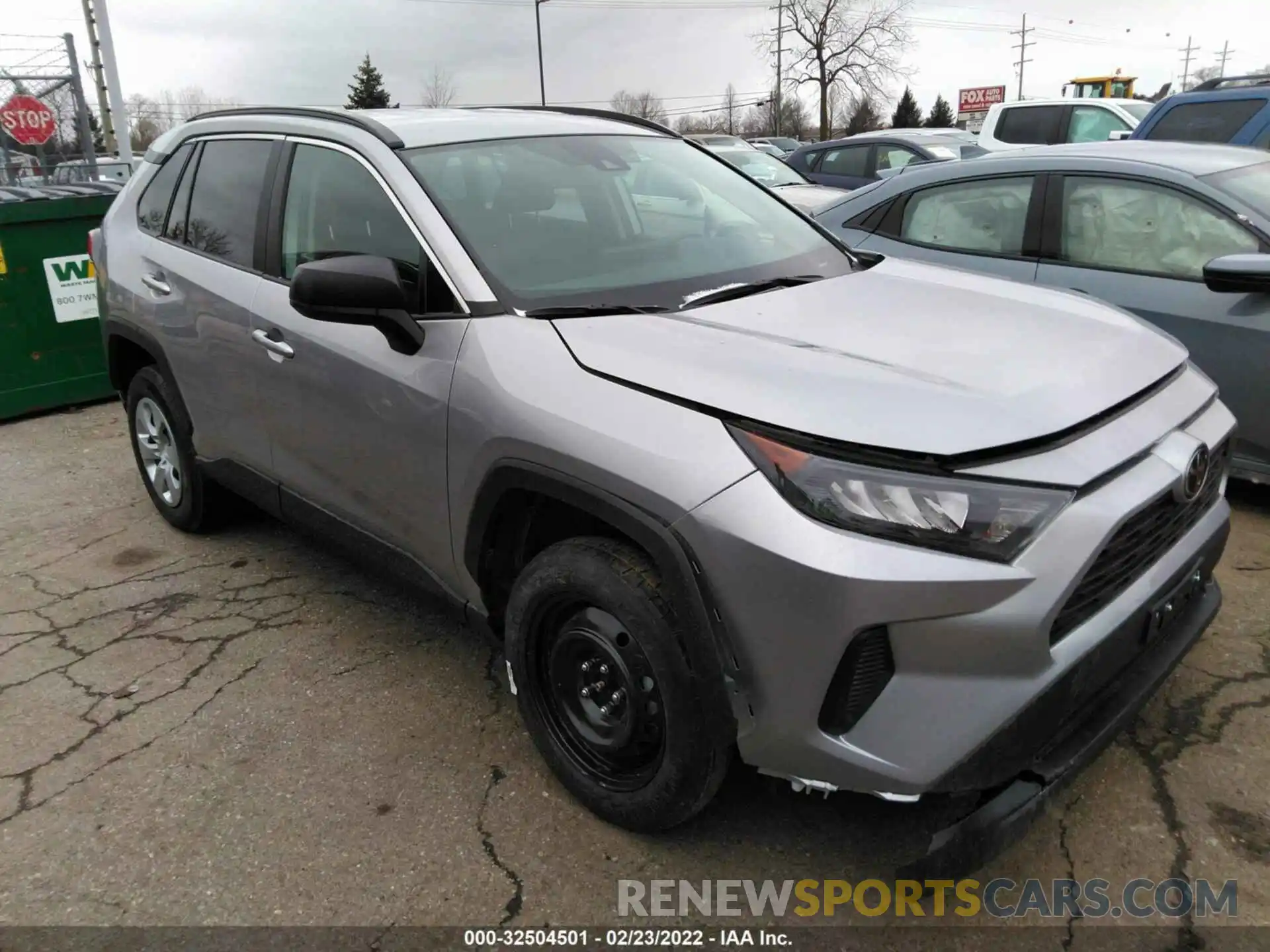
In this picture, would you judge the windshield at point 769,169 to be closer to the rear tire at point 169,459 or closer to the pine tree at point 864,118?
the rear tire at point 169,459

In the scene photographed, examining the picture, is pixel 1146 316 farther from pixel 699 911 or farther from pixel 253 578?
pixel 253 578

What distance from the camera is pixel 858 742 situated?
1.92 metres

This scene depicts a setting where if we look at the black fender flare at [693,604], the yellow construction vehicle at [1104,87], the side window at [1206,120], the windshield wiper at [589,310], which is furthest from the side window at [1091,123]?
the yellow construction vehicle at [1104,87]

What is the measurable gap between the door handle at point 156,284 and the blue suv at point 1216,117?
23.4 ft

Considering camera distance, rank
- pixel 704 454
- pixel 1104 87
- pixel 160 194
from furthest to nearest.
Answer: pixel 1104 87
pixel 160 194
pixel 704 454

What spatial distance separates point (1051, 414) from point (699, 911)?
1.40 metres

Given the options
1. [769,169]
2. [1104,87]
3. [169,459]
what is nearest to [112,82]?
[769,169]

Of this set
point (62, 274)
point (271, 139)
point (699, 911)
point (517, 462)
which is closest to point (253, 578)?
point (271, 139)

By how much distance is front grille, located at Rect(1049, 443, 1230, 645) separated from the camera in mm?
1942

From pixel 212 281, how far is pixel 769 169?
826 cm

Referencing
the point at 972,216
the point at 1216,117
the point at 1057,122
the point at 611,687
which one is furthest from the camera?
the point at 1057,122

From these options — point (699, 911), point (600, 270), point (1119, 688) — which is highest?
point (600, 270)

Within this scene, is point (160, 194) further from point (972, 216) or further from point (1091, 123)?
point (1091, 123)

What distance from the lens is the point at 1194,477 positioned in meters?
2.22
